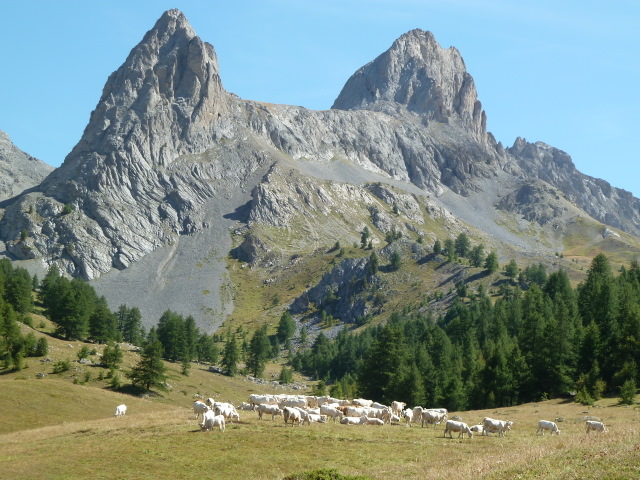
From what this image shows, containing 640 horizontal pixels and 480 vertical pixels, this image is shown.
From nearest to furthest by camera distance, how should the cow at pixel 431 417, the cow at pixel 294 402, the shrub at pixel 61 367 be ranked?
1. the cow at pixel 431 417
2. the cow at pixel 294 402
3. the shrub at pixel 61 367

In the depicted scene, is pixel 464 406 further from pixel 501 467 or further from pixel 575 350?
pixel 501 467

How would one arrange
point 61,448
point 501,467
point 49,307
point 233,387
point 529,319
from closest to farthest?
point 501,467 < point 61,448 < point 529,319 < point 233,387 < point 49,307

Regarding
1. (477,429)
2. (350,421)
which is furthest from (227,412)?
(477,429)

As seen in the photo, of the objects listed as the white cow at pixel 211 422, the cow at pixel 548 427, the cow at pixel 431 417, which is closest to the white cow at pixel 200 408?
the white cow at pixel 211 422

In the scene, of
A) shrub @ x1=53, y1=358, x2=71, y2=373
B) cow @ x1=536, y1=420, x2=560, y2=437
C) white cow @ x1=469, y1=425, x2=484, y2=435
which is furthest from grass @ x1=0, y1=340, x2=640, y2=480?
shrub @ x1=53, y1=358, x2=71, y2=373

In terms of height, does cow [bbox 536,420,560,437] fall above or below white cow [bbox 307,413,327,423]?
above

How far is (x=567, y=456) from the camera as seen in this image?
29094 millimetres

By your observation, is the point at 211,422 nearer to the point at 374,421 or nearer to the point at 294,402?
the point at 374,421

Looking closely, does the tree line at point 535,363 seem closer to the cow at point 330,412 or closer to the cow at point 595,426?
the cow at point 595,426

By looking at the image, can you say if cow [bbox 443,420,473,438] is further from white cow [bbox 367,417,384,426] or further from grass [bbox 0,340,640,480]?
white cow [bbox 367,417,384,426]

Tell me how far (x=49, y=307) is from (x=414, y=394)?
96.3 m

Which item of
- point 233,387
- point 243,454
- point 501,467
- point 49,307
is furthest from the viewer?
point 49,307

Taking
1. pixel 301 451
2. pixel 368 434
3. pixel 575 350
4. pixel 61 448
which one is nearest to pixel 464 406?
pixel 575 350

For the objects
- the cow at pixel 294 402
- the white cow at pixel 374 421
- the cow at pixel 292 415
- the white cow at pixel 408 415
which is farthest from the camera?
the cow at pixel 294 402
